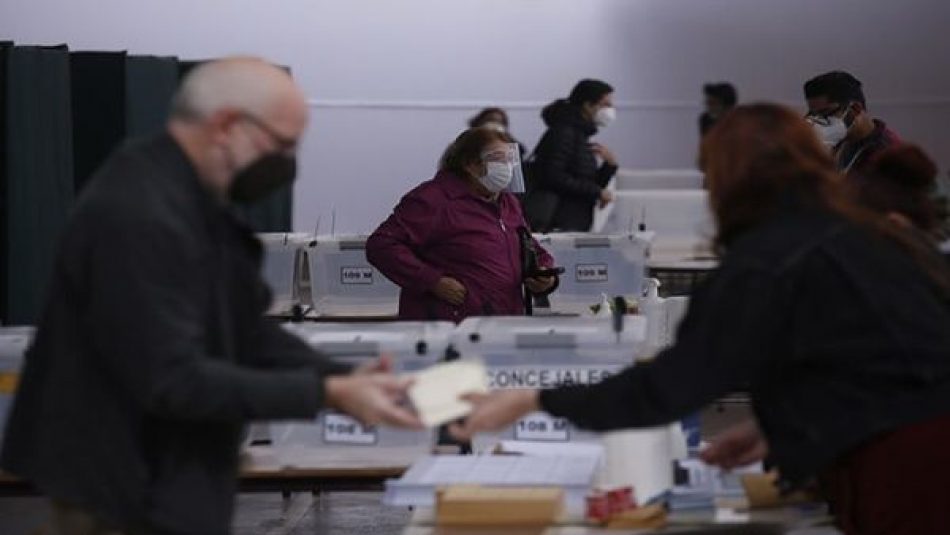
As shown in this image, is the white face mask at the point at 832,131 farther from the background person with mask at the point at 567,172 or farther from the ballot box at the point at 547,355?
the background person with mask at the point at 567,172

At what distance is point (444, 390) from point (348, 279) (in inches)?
216

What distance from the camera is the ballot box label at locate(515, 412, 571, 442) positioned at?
16.9 feet

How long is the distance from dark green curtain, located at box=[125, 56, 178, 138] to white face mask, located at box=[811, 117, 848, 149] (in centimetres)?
372

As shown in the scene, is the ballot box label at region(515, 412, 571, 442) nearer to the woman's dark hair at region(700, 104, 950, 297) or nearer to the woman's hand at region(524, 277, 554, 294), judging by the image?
the woman's dark hair at region(700, 104, 950, 297)

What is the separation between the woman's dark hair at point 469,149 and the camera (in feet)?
26.1

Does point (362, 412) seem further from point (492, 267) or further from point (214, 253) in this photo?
point (492, 267)

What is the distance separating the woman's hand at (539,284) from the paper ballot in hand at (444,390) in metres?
4.27

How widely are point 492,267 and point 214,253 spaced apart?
4.56 m

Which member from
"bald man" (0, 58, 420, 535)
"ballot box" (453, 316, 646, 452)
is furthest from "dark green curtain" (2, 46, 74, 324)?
"bald man" (0, 58, 420, 535)

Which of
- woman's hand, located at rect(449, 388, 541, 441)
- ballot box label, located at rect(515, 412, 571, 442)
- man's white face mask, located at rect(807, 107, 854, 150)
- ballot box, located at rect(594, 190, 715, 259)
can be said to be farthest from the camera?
ballot box, located at rect(594, 190, 715, 259)

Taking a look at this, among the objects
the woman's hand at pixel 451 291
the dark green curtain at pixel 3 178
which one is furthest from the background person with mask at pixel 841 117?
the dark green curtain at pixel 3 178

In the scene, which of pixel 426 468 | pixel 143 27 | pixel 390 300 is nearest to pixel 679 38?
pixel 143 27

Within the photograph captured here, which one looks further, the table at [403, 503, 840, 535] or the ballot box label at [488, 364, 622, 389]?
the ballot box label at [488, 364, 622, 389]

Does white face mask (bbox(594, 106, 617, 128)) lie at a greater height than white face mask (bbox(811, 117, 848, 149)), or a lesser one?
greater
